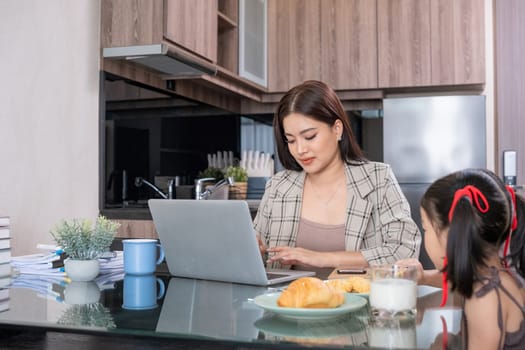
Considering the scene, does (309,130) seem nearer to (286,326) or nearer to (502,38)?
(286,326)

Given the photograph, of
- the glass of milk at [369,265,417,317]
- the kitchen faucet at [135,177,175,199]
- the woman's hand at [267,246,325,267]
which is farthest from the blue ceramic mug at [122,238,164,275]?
the kitchen faucet at [135,177,175,199]

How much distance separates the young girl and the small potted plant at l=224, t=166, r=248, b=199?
2.55 meters

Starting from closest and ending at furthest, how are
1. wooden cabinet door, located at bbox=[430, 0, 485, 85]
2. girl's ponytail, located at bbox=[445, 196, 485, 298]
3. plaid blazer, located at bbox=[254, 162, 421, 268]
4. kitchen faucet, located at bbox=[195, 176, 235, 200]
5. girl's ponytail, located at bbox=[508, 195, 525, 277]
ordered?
girl's ponytail, located at bbox=[445, 196, 485, 298], girl's ponytail, located at bbox=[508, 195, 525, 277], plaid blazer, located at bbox=[254, 162, 421, 268], kitchen faucet, located at bbox=[195, 176, 235, 200], wooden cabinet door, located at bbox=[430, 0, 485, 85]

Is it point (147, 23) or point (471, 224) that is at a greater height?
point (147, 23)

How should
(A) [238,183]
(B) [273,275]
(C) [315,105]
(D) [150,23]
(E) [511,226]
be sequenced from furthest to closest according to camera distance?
(A) [238,183]
(D) [150,23]
(C) [315,105]
(B) [273,275]
(E) [511,226]

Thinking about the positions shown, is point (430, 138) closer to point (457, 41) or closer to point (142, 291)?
point (457, 41)

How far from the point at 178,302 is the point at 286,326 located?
0.98 feet

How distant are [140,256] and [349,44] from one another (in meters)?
3.06

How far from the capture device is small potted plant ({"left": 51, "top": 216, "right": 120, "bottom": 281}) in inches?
57.6

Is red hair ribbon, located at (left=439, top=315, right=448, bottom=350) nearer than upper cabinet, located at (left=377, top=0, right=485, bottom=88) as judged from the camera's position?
Yes

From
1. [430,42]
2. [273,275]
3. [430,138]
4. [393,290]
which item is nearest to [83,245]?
[273,275]

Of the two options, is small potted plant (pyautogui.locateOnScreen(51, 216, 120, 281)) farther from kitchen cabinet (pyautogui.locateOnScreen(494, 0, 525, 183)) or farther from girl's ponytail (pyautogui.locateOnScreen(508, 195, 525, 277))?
kitchen cabinet (pyautogui.locateOnScreen(494, 0, 525, 183))

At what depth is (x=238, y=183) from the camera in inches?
142

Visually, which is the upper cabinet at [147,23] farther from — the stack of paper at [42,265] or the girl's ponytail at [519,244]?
the girl's ponytail at [519,244]
